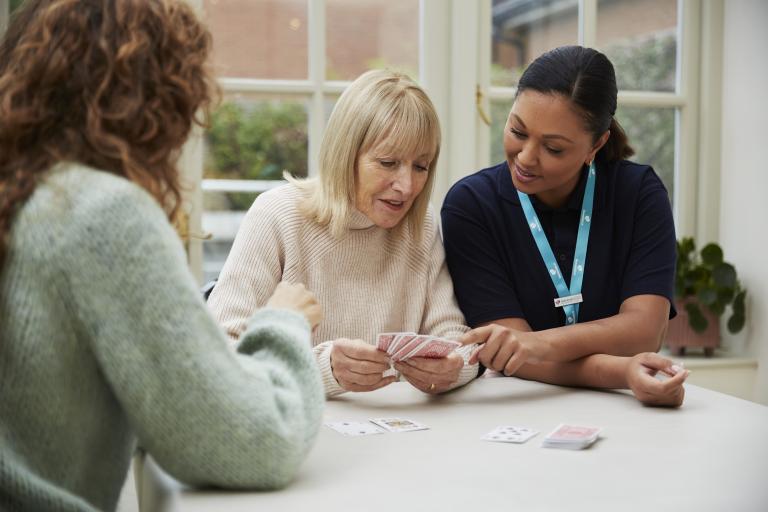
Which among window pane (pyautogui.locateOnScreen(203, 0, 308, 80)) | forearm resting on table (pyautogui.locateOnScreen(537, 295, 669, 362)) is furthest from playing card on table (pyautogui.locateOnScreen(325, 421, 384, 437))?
window pane (pyautogui.locateOnScreen(203, 0, 308, 80))

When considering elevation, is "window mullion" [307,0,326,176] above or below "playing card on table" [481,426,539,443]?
above

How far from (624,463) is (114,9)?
45.9 inches

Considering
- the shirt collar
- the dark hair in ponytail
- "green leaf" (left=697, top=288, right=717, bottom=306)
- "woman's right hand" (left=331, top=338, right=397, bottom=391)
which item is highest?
the dark hair in ponytail

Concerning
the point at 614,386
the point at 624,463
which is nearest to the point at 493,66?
the point at 614,386

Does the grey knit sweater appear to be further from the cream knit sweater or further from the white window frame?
the white window frame

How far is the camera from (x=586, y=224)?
8.52ft

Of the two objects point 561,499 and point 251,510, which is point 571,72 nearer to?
point 561,499

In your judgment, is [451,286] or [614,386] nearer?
[614,386]

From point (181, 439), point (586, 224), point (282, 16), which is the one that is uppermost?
point (282, 16)

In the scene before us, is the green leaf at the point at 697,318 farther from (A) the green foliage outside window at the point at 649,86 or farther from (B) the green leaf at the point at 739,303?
(A) the green foliage outside window at the point at 649,86

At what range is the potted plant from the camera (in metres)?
3.92

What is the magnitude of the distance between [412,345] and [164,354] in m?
0.93

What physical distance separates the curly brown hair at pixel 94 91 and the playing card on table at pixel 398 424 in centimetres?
74

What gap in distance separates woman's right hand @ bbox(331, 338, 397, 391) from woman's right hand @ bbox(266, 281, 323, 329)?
1.44 feet
